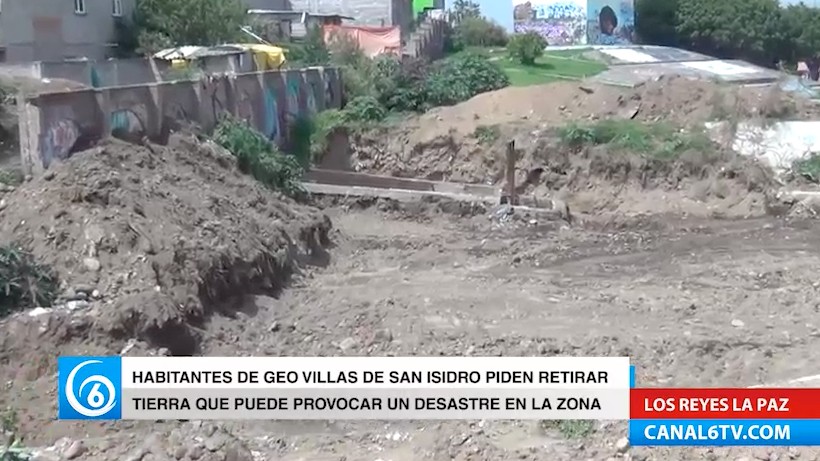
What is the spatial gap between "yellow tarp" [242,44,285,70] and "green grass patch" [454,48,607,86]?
24.7 feet

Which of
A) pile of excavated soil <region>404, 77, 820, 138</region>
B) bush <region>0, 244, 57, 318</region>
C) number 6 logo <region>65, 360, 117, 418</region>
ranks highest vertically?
pile of excavated soil <region>404, 77, 820, 138</region>

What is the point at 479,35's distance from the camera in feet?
175

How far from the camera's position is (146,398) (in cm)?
780

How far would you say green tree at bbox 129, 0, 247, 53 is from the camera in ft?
100

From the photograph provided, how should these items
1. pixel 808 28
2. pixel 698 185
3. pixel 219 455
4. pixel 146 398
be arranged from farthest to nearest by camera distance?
1. pixel 808 28
2. pixel 698 185
3. pixel 146 398
4. pixel 219 455

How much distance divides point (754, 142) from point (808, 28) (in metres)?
43.9

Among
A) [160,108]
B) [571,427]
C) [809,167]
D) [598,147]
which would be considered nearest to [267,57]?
[598,147]

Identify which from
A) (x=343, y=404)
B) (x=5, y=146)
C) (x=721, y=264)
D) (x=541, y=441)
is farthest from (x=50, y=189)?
(x=721, y=264)

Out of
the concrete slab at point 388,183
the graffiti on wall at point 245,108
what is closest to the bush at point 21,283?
the graffiti on wall at point 245,108

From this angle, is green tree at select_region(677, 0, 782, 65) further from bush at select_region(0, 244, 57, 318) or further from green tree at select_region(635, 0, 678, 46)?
bush at select_region(0, 244, 57, 318)

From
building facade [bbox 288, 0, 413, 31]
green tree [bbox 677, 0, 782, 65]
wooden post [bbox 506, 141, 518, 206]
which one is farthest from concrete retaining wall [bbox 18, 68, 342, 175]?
green tree [bbox 677, 0, 782, 65]

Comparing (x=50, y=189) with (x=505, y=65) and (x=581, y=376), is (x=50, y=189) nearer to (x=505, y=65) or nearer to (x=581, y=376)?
(x=581, y=376)

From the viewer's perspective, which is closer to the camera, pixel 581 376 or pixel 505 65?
pixel 581 376
